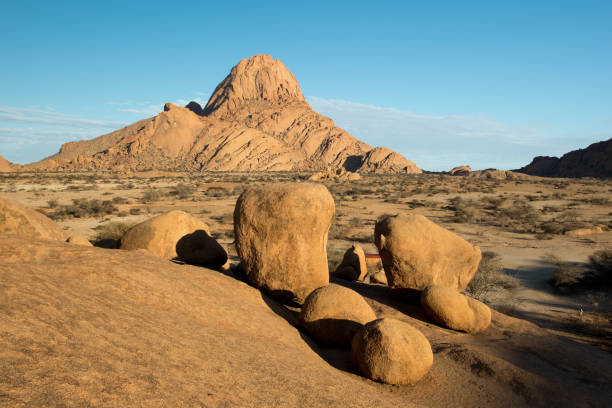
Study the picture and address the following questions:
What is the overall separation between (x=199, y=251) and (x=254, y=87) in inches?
4246

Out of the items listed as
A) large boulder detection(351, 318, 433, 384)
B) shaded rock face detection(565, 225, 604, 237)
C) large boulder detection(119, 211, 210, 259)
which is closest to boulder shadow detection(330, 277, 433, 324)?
large boulder detection(351, 318, 433, 384)

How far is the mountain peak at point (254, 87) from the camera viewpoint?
348ft

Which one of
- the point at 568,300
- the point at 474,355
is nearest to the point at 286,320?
the point at 474,355

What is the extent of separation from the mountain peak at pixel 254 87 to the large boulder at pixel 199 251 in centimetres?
10018

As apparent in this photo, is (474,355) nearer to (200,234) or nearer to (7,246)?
(200,234)

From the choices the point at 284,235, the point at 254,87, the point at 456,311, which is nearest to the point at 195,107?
the point at 254,87

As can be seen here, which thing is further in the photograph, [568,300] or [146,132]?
[146,132]

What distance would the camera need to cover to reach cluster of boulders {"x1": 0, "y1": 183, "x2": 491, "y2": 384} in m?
4.89

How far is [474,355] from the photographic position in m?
5.55

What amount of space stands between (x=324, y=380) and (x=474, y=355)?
111 inches

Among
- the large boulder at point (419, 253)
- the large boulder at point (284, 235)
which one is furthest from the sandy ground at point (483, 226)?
the large boulder at point (284, 235)

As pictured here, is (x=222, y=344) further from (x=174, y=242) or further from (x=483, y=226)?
(x=483, y=226)

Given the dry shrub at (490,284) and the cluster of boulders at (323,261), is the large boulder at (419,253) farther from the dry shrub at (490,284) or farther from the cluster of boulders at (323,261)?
the dry shrub at (490,284)

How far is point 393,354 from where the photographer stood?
4730mm
